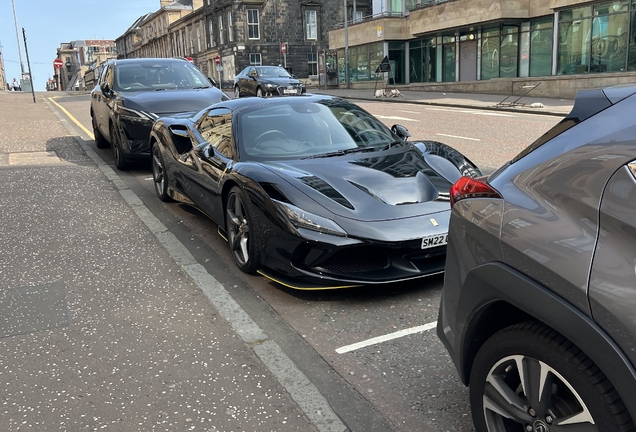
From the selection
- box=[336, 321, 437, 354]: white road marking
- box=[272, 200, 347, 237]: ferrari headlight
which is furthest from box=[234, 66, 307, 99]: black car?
box=[336, 321, 437, 354]: white road marking

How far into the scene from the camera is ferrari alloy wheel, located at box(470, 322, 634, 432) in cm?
177

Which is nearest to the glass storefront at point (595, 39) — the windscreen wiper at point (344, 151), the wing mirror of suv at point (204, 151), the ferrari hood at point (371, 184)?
the windscreen wiper at point (344, 151)

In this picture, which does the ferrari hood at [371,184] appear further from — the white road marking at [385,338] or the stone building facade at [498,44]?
the stone building facade at [498,44]

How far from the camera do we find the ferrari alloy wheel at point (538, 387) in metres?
1.77

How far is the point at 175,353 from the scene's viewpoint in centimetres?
347

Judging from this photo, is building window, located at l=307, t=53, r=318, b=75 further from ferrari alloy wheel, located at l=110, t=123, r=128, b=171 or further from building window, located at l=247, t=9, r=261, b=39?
ferrari alloy wheel, located at l=110, t=123, r=128, b=171

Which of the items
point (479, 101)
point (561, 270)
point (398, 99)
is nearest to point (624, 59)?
point (479, 101)

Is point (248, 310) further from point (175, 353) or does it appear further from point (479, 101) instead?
point (479, 101)

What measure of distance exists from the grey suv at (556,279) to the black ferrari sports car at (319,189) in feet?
5.01

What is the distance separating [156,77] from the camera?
1025cm

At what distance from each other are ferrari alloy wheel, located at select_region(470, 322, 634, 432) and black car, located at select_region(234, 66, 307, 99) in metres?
23.1

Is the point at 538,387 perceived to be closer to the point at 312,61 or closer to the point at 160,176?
the point at 160,176

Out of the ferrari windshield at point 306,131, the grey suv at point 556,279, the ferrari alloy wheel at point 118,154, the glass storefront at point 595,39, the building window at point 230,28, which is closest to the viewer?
the grey suv at point 556,279

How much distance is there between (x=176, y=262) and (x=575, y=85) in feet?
77.6
